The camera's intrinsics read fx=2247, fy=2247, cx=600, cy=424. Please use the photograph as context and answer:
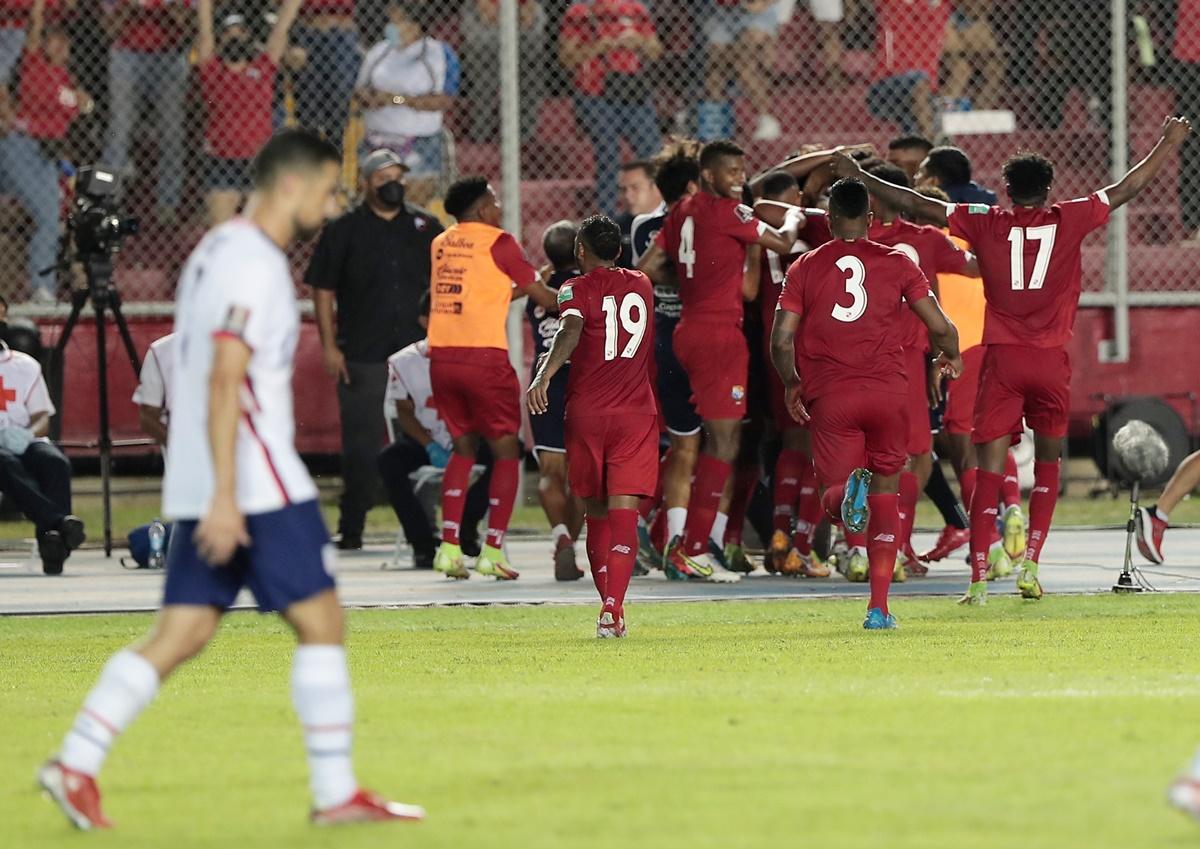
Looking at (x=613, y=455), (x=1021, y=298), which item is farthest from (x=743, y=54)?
(x=613, y=455)

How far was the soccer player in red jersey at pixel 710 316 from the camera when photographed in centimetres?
1277

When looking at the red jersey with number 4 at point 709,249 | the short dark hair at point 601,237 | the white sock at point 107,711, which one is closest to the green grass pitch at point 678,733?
the white sock at point 107,711

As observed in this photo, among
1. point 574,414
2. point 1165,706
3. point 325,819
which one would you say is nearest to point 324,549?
point 325,819

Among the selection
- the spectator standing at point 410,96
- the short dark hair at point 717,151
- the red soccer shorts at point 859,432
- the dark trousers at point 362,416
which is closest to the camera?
the red soccer shorts at point 859,432

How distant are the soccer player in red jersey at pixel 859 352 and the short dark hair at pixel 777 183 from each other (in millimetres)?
2675

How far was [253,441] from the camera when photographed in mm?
5746

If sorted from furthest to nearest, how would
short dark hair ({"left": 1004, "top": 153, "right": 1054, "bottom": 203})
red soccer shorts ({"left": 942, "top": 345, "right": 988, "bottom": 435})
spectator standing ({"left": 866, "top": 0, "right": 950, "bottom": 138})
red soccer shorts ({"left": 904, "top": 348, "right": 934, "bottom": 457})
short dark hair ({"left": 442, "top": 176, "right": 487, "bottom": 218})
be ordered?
1. spectator standing ({"left": 866, "top": 0, "right": 950, "bottom": 138})
2. red soccer shorts ({"left": 942, "top": 345, "right": 988, "bottom": 435})
3. short dark hair ({"left": 442, "top": 176, "right": 487, "bottom": 218})
4. red soccer shorts ({"left": 904, "top": 348, "right": 934, "bottom": 457})
5. short dark hair ({"left": 1004, "top": 153, "right": 1054, "bottom": 203})

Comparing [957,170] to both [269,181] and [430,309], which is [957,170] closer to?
[430,309]

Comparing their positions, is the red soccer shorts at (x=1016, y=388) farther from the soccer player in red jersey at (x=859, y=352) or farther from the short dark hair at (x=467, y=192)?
the short dark hair at (x=467, y=192)

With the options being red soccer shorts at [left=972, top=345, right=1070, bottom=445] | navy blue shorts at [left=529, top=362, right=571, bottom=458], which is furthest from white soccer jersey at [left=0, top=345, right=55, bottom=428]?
A: red soccer shorts at [left=972, top=345, right=1070, bottom=445]

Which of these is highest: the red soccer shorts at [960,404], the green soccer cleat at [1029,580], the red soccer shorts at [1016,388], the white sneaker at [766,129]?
the white sneaker at [766,129]

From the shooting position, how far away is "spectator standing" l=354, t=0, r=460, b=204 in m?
17.7

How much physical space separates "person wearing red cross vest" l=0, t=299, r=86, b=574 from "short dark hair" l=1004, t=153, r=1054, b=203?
611 cm

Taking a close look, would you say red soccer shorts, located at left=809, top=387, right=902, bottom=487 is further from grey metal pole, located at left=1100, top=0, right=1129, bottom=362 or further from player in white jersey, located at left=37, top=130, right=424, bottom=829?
grey metal pole, located at left=1100, top=0, right=1129, bottom=362
